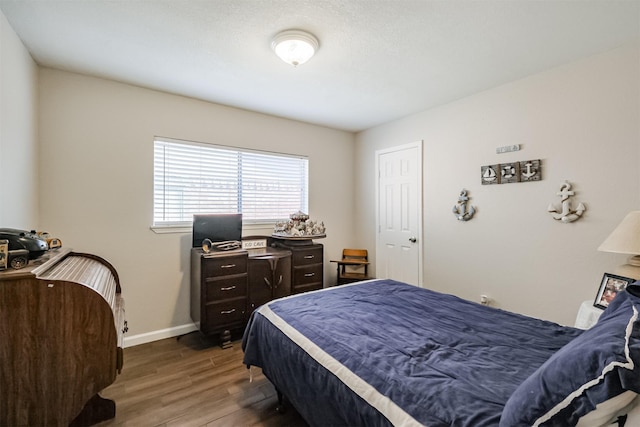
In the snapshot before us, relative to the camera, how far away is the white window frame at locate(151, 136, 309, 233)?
303 cm

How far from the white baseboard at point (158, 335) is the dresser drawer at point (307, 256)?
134cm

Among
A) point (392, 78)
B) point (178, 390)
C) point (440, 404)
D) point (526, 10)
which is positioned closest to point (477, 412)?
point (440, 404)

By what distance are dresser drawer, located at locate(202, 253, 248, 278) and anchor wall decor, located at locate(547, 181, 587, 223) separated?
2951mm

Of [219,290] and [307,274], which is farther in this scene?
[307,274]

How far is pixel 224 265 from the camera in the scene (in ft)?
9.29

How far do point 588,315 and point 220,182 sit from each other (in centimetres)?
354

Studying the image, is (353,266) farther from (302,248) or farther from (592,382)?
(592,382)

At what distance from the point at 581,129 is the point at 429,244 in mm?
1800

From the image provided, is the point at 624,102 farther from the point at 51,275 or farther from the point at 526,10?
the point at 51,275

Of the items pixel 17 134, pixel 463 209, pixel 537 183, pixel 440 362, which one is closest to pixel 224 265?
pixel 17 134

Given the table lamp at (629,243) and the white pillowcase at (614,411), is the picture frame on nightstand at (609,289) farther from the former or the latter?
the white pillowcase at (614,411)

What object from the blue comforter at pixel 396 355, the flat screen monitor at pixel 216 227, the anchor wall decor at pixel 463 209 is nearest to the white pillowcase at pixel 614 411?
the blue comforter at pixel 396 355

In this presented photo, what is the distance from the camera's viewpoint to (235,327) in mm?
2873

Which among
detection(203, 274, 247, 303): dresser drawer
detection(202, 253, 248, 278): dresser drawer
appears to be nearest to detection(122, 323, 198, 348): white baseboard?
detection(203, 274, 247, 303): dresser drawer
